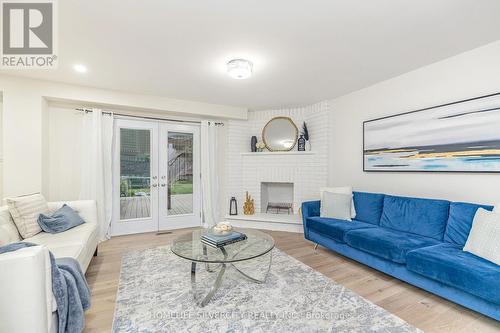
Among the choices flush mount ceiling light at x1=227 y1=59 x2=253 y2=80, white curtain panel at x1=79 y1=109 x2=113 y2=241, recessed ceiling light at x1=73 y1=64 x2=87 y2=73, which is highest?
recessed ceiling light at x1=73 y1=64 x2=87 y2=73

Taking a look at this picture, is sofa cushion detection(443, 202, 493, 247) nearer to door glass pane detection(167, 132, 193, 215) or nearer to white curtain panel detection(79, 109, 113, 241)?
door glass pane detection(167, 132, 193, 215)

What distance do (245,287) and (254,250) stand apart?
1.38ft

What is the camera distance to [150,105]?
4.00m

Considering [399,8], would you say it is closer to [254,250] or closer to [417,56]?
[417,56]

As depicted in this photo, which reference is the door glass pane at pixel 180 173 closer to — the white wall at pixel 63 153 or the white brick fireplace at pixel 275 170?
the white brick fireplace at pixel 275 170

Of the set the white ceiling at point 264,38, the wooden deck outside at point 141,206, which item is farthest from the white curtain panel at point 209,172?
the white ceiling at point 264,38

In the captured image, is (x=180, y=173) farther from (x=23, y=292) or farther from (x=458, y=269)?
(x=458, y=269)

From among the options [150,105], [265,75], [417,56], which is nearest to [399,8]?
[417,56]

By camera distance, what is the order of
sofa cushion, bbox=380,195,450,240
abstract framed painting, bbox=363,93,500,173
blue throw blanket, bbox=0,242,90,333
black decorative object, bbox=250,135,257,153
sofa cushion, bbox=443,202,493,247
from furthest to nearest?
black decorative object, bbox=250,135,257,153 < sofa cushion, bbox=380,195,450,240 < abstract framed painting, bbox=363,93,500,173 < sofa cushion, bbox=443,202,493,247 < blue throw blanket, bbox=0,242,90,333

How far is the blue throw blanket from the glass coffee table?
72 cm

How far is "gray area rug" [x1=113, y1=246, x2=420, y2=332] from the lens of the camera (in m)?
1.78
